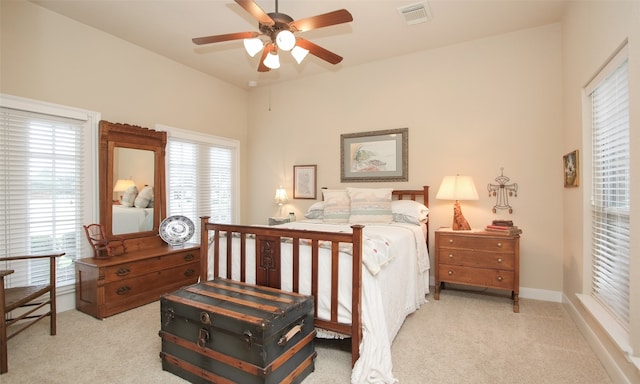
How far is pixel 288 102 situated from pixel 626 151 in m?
3.92

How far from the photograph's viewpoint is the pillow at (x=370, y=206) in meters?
3.42

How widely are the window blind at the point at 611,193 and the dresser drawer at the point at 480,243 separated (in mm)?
645

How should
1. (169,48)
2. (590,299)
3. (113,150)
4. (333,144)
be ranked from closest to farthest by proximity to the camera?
(590,299)
(113,150)
(169,48)
(333,144)

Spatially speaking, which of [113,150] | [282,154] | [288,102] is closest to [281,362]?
[113,150]

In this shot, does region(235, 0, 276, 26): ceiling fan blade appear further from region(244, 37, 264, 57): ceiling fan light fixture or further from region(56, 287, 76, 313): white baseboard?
region(56, 287, 76, 313): white baseboard

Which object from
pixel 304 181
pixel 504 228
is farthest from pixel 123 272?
pixel 504 228

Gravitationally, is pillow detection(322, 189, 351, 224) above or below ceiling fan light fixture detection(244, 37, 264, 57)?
below

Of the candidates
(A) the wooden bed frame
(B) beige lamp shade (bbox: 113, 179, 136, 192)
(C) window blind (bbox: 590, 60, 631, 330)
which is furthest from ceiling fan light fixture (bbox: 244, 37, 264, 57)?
(C) window blind (bbox: 590, 60, 631, 330)

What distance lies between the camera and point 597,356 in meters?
2.11

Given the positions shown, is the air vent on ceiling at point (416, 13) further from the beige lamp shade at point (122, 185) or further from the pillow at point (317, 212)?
the beige lamp shade at point (122, 185)

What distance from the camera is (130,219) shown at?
3.46 metres

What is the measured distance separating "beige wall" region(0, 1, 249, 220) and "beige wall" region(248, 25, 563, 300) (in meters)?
1.51

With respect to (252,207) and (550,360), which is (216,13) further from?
(550,360)

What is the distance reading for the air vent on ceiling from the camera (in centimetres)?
286
